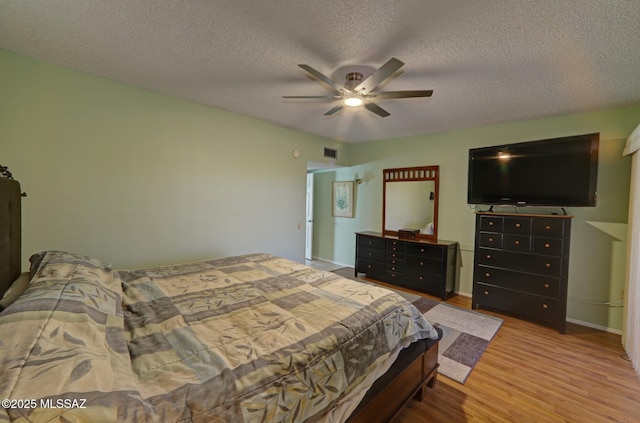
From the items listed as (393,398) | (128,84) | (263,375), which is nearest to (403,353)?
(393,398)

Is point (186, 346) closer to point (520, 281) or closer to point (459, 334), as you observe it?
point (459, 334)

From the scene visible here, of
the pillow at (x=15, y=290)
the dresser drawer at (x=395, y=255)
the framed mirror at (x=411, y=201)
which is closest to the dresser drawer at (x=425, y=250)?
the dresser drawer at (x=395, y=255)

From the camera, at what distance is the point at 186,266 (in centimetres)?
244

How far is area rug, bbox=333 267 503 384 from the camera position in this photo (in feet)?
7.45

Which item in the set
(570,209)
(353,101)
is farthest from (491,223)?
(353,101)

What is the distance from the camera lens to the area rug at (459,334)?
7.45 ft

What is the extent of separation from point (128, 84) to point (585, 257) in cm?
540

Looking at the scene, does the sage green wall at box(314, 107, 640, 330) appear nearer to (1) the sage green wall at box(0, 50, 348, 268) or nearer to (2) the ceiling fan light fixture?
(1) the sage green wall at box(0, 50, 348, 268)

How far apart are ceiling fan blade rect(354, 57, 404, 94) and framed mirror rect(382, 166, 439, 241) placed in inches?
99.9

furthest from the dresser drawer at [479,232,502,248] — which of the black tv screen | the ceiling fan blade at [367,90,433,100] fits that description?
the ceiling fan blade at [367,90,433,100]

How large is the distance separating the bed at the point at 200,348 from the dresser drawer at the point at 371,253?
8.03 ft

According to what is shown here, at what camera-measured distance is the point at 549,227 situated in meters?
2.92

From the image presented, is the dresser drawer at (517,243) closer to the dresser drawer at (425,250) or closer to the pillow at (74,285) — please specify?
the dresser drawer at (425,250)

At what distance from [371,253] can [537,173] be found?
252 centimetres
